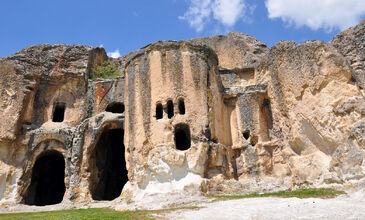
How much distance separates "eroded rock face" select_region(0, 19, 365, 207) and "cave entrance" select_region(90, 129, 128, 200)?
0.27 feet

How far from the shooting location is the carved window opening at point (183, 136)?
655 inches

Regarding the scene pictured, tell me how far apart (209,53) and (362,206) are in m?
11.7

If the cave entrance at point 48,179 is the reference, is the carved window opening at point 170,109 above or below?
above

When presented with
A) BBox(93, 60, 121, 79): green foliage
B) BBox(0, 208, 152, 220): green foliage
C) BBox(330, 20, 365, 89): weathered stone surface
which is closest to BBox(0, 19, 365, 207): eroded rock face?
BBox(330, 20, 365, 89): weathered stone surface

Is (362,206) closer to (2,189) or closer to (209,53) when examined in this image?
(209,53)

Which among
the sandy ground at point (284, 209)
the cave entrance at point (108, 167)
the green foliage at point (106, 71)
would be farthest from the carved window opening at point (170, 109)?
the green foliage at point (106, 71)

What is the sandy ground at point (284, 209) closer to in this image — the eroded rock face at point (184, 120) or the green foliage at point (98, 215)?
the green foliage at point (98, 215)

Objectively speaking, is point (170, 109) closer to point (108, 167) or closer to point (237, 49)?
point (108, 167)

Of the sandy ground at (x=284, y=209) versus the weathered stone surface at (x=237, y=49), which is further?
the weathered stone surface at (x=237, y=49)

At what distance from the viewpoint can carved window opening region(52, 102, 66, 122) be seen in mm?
22648

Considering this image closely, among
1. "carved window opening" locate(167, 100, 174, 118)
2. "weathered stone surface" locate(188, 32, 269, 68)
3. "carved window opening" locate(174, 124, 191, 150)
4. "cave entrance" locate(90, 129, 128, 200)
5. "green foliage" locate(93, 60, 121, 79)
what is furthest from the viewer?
"weathered stone surface" locate(188, 32, 269, 68)

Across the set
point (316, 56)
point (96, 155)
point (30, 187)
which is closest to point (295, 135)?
point (316, 56)

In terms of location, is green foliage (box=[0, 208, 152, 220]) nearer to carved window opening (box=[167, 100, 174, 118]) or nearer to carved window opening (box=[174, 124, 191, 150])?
carved window opening (box=[174, 124, 191, 150])

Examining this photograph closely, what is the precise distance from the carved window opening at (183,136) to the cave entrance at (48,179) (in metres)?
8.03
